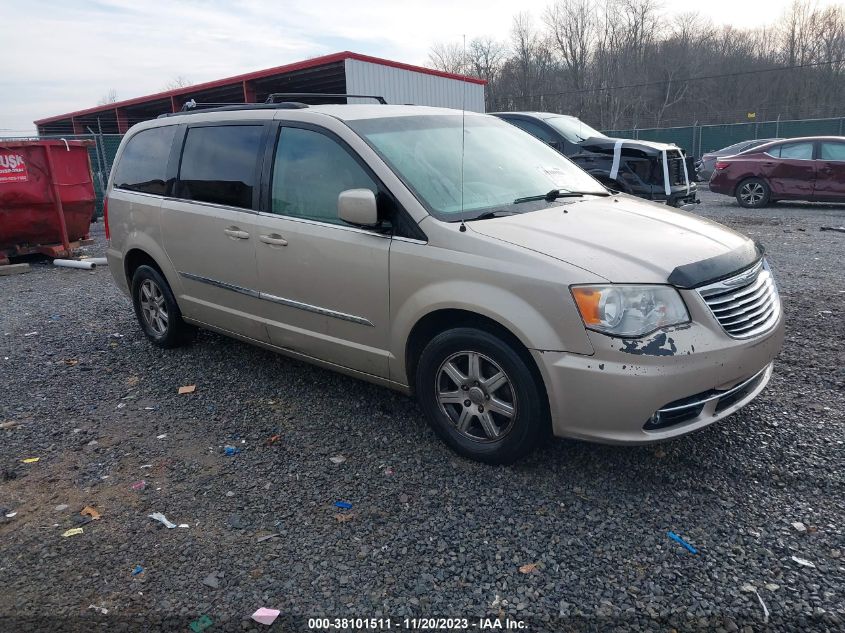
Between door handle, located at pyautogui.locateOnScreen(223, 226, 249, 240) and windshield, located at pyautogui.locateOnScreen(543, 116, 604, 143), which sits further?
windshield, located at pyautogui.locateOnScreen(543, 116, 604, 143)

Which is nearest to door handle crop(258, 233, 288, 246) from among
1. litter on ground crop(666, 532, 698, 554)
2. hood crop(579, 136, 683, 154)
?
litter on ground crop(666, 532, 698, 554)

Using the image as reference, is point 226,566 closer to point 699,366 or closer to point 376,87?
point 699,366

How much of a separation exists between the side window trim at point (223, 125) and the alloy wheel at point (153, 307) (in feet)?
2.91

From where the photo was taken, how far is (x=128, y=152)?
5.62 meters

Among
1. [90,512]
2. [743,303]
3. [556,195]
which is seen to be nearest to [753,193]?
[556,195]

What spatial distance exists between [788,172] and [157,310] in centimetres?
1324

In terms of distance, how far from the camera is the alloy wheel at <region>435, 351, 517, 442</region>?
3.25m

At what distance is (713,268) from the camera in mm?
3123

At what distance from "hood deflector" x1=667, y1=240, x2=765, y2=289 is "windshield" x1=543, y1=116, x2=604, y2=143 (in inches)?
295

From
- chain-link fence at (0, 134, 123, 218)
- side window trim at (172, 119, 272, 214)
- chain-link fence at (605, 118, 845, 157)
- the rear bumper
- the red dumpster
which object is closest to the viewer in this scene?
side window trim at (172, 119, 272, 214)

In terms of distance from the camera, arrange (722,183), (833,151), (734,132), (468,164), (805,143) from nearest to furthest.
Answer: (468,164) → (833,151) → (805,143) → (722,183) → (734,132)

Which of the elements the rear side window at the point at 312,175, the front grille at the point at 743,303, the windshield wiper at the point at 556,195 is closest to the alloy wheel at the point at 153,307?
the rear side window at the point at 312,175

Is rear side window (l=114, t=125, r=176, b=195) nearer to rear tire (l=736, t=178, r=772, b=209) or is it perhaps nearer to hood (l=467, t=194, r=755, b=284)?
hood (l=467, t=194, r=755, b=284)

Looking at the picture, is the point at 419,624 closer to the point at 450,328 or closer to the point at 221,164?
the point at 450,328
